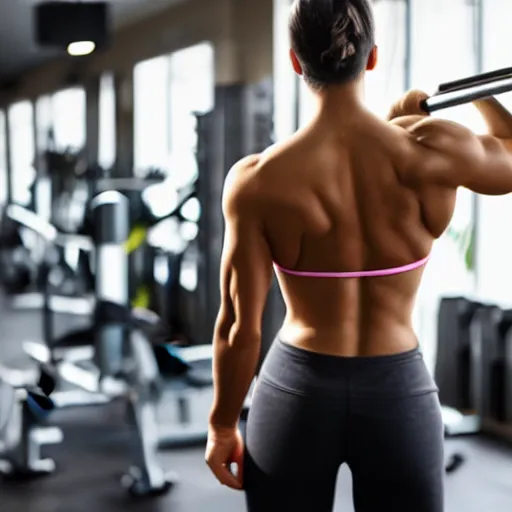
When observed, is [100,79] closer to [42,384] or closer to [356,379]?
[42,384]

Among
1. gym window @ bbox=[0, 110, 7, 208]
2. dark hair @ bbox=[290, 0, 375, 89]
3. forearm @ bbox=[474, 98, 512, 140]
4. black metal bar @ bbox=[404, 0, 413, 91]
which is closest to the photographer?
dark hair @ bbox=[290, 0, 375, 89]

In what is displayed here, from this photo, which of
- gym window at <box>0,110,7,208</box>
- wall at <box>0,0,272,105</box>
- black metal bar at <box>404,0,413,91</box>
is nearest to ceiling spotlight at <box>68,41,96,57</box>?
wall at <box>0,0,272,105</box>

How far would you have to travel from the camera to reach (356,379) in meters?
1.39

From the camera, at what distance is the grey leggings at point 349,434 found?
1384 mm

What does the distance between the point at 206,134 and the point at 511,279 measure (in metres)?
1.54

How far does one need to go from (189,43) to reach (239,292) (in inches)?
71.9

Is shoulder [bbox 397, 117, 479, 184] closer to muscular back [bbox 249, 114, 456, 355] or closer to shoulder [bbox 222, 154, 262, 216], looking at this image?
muscular back [bbox 249, 114, 456, 355]

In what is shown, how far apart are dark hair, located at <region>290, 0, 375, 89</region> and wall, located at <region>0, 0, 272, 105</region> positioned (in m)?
1.61

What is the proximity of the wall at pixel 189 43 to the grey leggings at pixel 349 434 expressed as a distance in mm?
1751

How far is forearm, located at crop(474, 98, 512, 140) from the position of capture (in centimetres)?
149

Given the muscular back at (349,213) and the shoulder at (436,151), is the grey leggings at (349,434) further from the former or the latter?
the shoulder at (436,151)

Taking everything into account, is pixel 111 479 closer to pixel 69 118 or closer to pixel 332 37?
pixel 69 118

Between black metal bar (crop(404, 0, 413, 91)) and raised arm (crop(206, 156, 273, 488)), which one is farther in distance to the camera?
black metal bar (crop(404, 0, 413, 91))

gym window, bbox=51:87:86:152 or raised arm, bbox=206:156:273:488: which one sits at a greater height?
gym window, bbox=51:87:86:152
